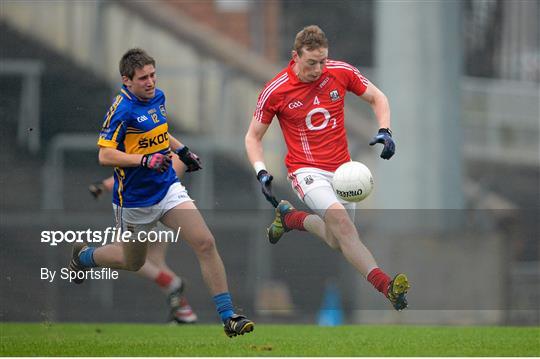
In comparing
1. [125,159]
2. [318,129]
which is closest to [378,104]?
[318,129]

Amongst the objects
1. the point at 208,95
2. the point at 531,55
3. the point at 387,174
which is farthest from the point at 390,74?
the point at 531,55

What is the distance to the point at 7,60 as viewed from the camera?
13.2 metres

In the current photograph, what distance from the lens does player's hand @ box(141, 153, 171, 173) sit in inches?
370

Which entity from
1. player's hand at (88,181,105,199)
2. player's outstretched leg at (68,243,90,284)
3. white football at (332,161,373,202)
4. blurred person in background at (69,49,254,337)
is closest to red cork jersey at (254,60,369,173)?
white football at (332,161,373,202)

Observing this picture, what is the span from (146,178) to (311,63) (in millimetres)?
1330

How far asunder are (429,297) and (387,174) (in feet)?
5.39

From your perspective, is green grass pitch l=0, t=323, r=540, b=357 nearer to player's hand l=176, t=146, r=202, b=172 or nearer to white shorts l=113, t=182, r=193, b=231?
white shorts l=113, t=182, r=193, b=231

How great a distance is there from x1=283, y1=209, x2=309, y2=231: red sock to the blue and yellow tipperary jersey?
1102mm

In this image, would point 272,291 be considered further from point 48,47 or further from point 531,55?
point 531,55

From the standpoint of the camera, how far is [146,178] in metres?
9.88

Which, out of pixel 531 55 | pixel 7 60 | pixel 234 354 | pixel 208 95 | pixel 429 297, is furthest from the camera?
pixel 531 55

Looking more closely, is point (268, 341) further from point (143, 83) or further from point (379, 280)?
point (143, 83)

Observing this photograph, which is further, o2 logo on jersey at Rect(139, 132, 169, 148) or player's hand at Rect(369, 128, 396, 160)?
o2 logo on jersey at Rect(139, 132, 169, 148)

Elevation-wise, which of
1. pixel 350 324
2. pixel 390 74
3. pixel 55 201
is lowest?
pixel 350 324
